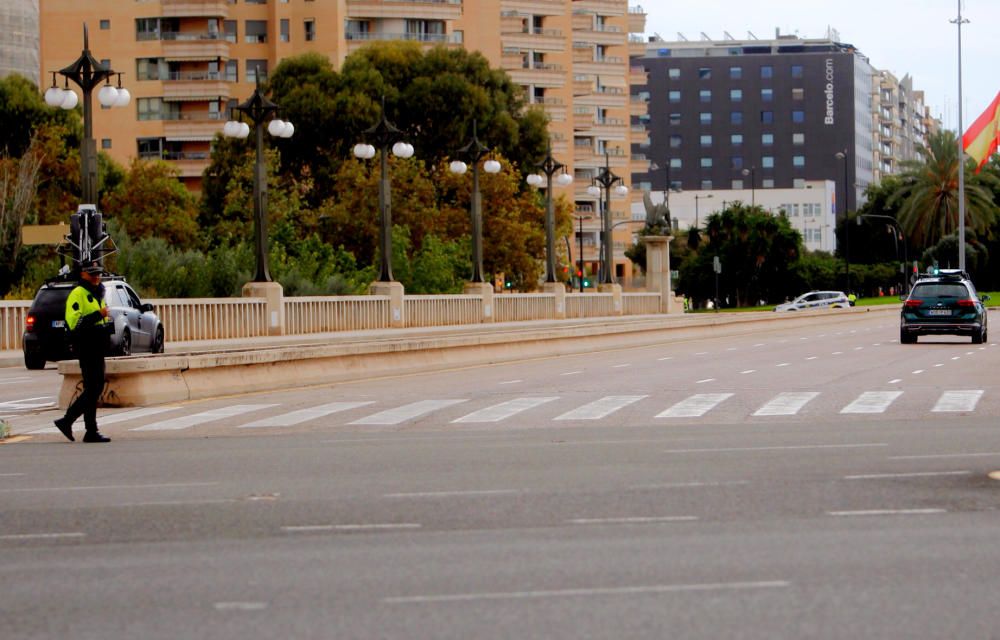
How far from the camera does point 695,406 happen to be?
A: 21109 mm

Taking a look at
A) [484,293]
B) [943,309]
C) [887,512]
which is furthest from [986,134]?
[887,512]

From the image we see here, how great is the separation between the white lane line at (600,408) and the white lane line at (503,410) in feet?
2.29

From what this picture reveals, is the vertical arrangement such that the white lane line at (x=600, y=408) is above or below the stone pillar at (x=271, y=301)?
below

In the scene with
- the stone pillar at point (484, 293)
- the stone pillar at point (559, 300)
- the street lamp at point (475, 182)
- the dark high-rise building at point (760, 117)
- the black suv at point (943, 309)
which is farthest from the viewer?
the dark high-rise building at point (760, 117)

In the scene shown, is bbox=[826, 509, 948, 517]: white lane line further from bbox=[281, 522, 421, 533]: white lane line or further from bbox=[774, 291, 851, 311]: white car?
bbox=[774, 291, 851, 311]: white car

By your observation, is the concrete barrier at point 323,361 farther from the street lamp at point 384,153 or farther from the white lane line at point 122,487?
the white lane line at point 122,487

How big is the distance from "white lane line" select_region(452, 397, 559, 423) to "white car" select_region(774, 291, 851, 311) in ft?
253

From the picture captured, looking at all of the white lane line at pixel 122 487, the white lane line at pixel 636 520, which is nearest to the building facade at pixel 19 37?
the white lane line at pixel 122 487

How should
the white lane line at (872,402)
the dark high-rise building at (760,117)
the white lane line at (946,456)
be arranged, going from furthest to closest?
the dark high-rise building at (760,117)
the white lane line at (872,402)
the white lane line at (946,456)

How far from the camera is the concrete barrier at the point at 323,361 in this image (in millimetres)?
22281

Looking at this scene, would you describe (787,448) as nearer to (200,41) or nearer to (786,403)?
(786,403)

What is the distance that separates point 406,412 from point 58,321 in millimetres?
15203

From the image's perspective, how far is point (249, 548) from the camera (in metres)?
9.73

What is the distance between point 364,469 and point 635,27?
5479 inches
